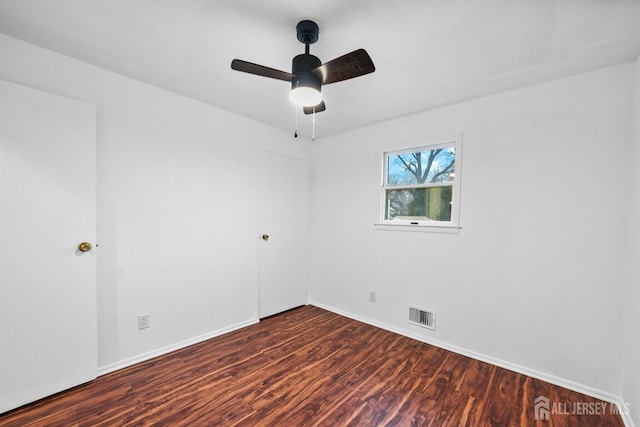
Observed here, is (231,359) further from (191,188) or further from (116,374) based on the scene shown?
(191,188)

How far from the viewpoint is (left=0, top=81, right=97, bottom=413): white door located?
70.0 inches

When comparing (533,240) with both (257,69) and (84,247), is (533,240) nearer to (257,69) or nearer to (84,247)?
(257,69)

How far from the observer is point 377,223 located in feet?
10.9

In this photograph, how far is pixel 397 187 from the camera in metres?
3.23

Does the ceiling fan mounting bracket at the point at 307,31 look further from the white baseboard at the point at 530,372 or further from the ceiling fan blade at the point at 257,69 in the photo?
the white baseboard at the point at 530,372

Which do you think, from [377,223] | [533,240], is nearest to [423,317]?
[377,223]

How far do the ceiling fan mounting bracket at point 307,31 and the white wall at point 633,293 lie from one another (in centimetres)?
217

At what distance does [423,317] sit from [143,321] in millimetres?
2753

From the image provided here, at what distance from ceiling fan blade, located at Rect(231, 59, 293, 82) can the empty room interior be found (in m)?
0.01

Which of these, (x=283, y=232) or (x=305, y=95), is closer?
(x=305, y=95)

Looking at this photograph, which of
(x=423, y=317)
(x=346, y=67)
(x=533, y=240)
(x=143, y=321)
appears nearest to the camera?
(x=346, y=67)

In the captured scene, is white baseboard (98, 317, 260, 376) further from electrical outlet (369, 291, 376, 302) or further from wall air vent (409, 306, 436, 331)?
wall air vent (409, 306, 436, 331)

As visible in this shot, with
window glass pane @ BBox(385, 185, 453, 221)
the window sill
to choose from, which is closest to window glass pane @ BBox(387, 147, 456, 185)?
window glass pane @ BBox(385, 185, 453, 221)

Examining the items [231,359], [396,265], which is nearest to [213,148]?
[231,359]
